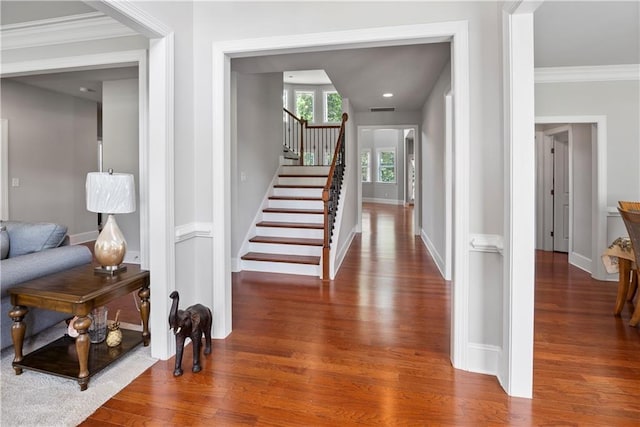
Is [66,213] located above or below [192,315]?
above

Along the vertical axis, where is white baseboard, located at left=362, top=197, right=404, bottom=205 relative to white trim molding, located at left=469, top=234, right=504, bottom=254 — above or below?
above

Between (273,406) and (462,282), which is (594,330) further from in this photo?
(273,406)

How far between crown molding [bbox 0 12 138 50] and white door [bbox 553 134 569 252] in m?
6.29

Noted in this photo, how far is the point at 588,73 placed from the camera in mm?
4148

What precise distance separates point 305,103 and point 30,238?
10.3 meters

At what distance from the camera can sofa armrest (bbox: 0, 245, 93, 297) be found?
221 centimetres

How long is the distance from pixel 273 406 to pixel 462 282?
1340 millimetres

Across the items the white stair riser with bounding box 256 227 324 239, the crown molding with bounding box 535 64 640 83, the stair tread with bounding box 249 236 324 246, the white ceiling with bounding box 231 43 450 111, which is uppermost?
the white ceiling with bounding box 231 43 450 111

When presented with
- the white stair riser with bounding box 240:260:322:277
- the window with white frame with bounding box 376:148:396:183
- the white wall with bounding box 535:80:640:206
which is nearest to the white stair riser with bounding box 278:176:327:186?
the white stair riser with bounding box 240:260:322:277

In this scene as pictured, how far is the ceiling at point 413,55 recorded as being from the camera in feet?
9.41

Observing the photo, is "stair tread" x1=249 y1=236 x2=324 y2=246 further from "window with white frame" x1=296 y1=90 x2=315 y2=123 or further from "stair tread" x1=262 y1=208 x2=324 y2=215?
"window with white frame" x1=296 y1=90 x2=315 y2=123

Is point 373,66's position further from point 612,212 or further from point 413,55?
point 612,212

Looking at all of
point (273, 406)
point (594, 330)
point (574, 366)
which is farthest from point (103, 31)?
point (594, 330)

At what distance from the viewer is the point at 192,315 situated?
219 centimetres
